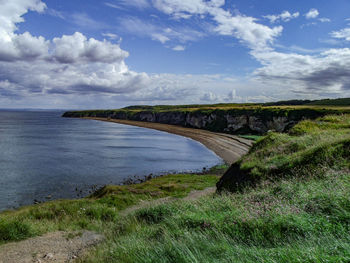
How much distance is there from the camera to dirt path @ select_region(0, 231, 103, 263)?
9.01 metres

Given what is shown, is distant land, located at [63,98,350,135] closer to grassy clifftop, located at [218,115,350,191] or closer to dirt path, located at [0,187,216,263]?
grassy clifftop, located at [218,115,350,191]

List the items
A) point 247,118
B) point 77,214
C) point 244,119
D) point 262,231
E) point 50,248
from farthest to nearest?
point 244,119
point 247,118
point 77,214
point 50,248
point 262,231

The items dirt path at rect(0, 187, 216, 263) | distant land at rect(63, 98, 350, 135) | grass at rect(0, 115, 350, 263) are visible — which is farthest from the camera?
distant land at rect(63, 98, 350, 135)

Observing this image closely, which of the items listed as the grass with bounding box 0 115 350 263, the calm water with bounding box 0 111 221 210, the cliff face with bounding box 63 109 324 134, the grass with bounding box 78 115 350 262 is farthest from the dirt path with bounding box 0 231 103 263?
the cliff face with bounding box 63 109 324 134

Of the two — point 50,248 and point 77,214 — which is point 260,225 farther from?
point 77,214

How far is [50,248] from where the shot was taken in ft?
33.0

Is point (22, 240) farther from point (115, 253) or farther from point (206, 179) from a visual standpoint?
point (206, 179)

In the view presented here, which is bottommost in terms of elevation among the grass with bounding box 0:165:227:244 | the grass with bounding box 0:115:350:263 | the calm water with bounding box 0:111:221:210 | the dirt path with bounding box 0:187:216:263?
the calm water with bounding box 0:111:221:210

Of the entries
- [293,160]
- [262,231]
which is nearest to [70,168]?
[293,160]

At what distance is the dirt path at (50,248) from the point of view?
9.01 metres

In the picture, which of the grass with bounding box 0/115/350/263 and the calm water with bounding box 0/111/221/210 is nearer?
the grass with bounding box 0/115/350/263

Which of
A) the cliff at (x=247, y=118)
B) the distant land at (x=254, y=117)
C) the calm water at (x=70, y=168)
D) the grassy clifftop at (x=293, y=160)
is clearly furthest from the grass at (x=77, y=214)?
the distant land at (x=254, y=117)

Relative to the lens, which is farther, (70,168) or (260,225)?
(70,168)

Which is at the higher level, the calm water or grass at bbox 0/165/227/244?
grass at bbox 0/165/227/244
